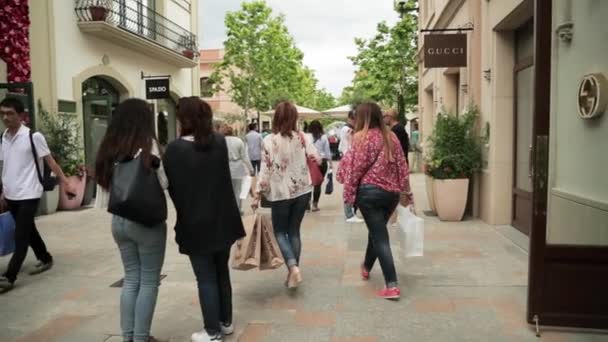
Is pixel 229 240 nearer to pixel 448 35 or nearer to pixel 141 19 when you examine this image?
pixel 448 35

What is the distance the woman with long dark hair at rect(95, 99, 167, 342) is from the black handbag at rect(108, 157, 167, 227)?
0.14 feet

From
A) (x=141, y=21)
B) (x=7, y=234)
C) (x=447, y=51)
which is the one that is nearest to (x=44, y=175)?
(x=7, y=234)

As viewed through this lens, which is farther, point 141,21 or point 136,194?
point 141,21

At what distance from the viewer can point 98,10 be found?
40.6 feet

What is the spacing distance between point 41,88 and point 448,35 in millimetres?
8258

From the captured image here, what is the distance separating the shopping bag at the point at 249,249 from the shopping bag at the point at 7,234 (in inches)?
96.6

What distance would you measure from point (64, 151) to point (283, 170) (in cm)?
756

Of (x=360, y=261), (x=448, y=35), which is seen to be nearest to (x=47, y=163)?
(x=360, y=261)

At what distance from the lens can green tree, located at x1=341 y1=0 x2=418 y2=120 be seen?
2408 cm

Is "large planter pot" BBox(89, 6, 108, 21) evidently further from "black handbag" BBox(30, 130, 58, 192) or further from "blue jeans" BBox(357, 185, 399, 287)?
"blue jeans" BBox(357, 185, 399, 287)

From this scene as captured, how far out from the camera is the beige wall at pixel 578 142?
15.6 ft

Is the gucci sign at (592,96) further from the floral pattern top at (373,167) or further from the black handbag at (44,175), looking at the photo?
the black handbag at (44,175)

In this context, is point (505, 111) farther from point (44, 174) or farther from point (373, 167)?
point (44, 174)

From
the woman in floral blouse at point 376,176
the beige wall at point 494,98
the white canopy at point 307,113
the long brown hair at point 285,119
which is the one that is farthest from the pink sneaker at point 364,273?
the white canopy at point 307,113
